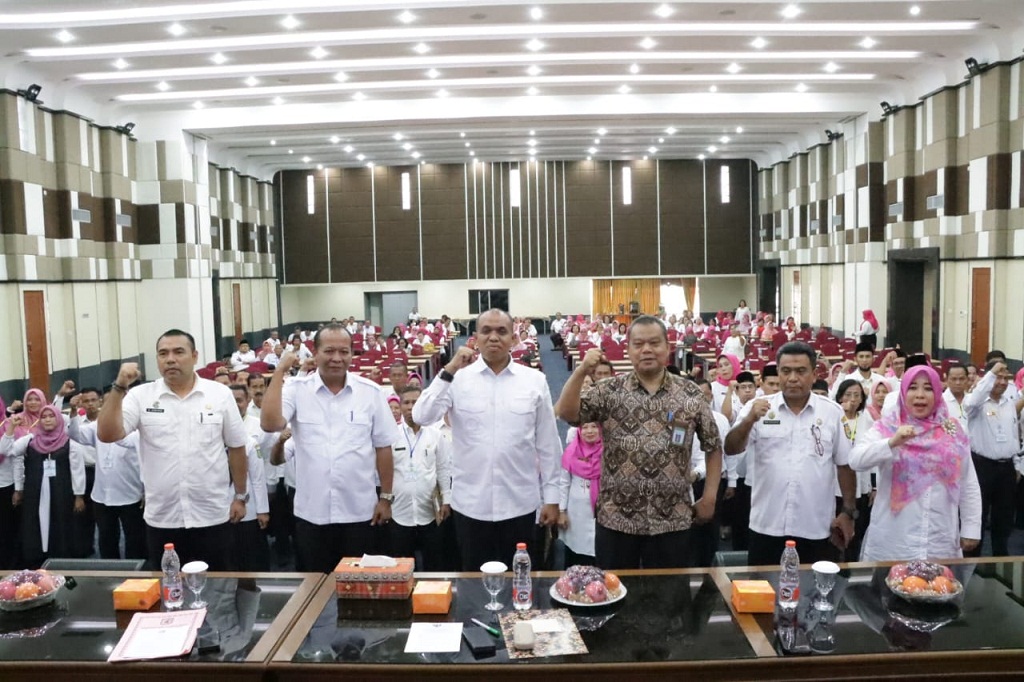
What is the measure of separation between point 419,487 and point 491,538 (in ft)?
4.24

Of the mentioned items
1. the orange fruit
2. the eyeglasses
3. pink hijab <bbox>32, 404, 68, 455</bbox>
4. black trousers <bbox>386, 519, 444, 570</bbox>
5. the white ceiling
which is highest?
the white ceiling

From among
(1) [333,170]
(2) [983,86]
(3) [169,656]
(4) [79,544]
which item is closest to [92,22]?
(4) [79,544]

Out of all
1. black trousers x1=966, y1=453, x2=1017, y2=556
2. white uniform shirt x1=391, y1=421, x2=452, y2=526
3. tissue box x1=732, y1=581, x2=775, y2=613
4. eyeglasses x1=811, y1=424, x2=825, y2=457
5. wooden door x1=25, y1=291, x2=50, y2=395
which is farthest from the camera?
wooden door x1=25, y1=291, x2=50, y2=395

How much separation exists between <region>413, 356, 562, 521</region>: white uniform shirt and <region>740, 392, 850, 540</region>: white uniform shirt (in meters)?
0.99

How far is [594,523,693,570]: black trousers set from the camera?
3.14 m

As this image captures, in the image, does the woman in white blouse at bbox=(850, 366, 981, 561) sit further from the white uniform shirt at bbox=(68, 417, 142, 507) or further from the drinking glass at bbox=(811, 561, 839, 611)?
the white uniform shirt at bbox=(68, 417, 142, 507)

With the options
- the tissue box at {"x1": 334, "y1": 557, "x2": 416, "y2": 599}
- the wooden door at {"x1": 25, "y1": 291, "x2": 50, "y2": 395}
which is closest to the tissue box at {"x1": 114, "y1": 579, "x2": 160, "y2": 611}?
the tissue box at {"x1": 334, "y1": 557, "x2": 416, "y2": 599}

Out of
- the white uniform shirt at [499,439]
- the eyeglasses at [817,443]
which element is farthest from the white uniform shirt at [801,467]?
the white uniform shirt at [499,439]

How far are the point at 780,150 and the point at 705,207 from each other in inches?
137

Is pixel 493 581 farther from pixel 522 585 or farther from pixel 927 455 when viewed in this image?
pixel 927 455

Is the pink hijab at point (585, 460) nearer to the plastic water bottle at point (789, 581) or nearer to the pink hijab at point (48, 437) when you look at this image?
the plastic water bottle at point (789, 581)

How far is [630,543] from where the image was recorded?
3160 mm

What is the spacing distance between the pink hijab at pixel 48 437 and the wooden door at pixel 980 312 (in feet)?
44.2

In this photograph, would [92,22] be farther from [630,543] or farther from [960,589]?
[960,589]
